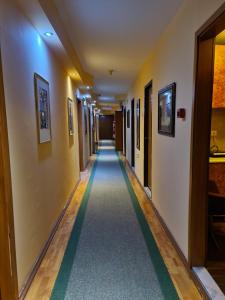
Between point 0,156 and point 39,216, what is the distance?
44.4 inches

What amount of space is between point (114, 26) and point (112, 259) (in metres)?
2.61

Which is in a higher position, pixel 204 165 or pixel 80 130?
pixel 80 130

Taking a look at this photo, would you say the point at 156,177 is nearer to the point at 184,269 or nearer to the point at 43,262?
the point at 184,269

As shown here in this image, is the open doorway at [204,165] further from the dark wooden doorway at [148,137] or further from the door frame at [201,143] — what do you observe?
the dark wooden doorway at [148,137]

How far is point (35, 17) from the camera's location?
6.26 ft

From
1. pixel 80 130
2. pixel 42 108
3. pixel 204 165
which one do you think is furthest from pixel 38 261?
pixel 80 130

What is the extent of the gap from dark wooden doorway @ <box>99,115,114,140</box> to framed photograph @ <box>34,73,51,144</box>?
1672 centimetres

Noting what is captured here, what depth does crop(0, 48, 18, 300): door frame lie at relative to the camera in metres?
1.33

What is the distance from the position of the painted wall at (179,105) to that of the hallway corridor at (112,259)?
1.18 feet

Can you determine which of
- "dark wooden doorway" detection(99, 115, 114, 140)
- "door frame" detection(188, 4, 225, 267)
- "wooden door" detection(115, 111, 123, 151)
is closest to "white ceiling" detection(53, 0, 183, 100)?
"door frame" detection(188, 4, 225, 267)

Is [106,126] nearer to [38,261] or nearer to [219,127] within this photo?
[219,127]

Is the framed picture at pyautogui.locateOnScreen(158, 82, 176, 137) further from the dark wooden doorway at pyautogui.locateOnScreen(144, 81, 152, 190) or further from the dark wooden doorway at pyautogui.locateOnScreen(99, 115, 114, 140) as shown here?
the dark wooden doorway at pyautogui.locateOnScreen(99, 115, 114, 140)

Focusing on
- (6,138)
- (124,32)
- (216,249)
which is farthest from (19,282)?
(124,32)

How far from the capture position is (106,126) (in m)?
19.4
